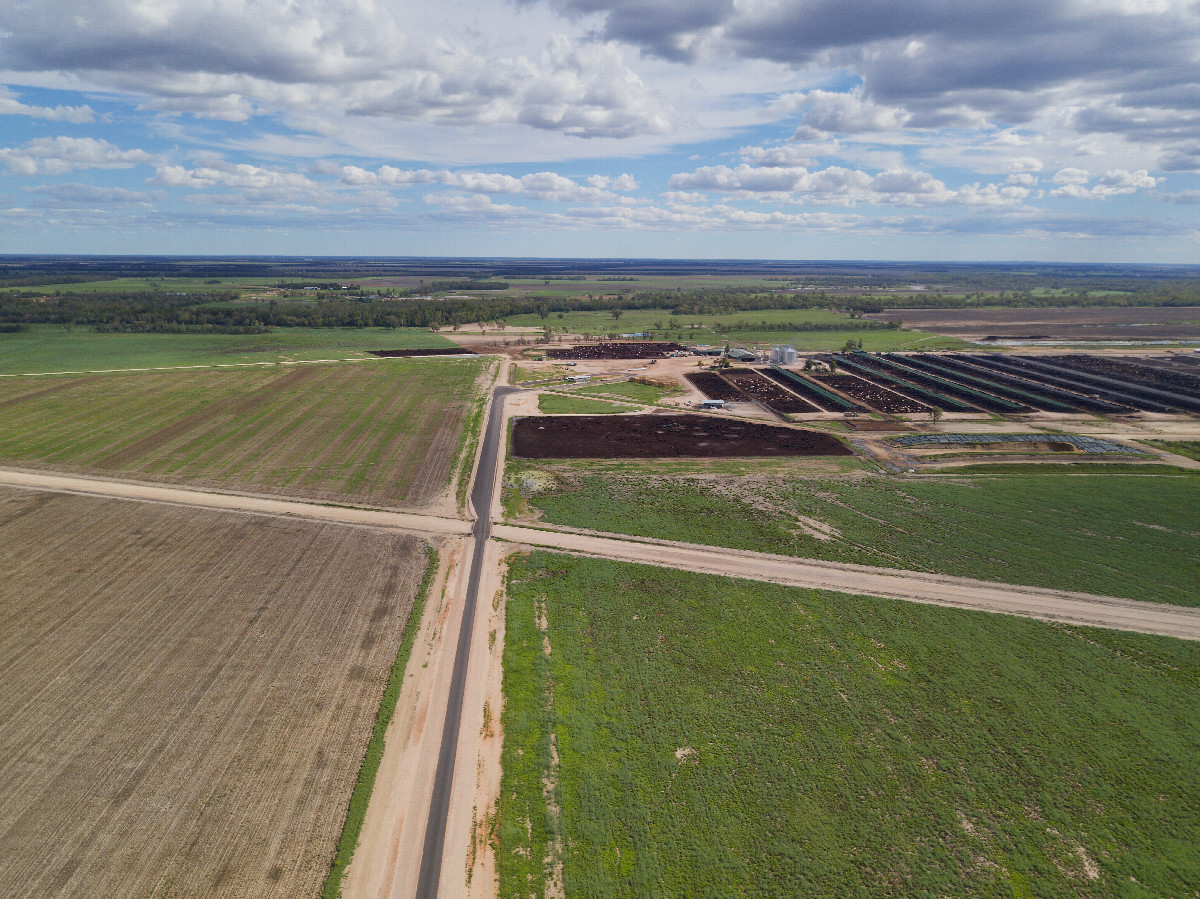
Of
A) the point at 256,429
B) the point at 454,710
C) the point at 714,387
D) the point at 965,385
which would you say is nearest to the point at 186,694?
the point at 454,710

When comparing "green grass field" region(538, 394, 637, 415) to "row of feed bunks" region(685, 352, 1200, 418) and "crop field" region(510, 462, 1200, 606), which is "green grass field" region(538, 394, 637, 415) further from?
"crop field" region(510, 462, 1200, 606)

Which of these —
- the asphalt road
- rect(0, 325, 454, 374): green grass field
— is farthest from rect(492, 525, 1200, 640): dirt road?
rect(0, 325, 454, 374): green grass field

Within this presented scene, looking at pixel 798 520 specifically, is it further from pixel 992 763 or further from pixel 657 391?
pixel 657 391

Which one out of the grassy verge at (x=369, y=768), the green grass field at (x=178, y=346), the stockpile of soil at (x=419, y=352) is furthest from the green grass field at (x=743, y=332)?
the grassy verge at (x=369, y=768)

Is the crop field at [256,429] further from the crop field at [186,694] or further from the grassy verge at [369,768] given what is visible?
the grassy verge at [369,768]

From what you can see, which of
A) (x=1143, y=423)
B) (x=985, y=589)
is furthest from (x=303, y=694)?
(x=1143, y=423)
